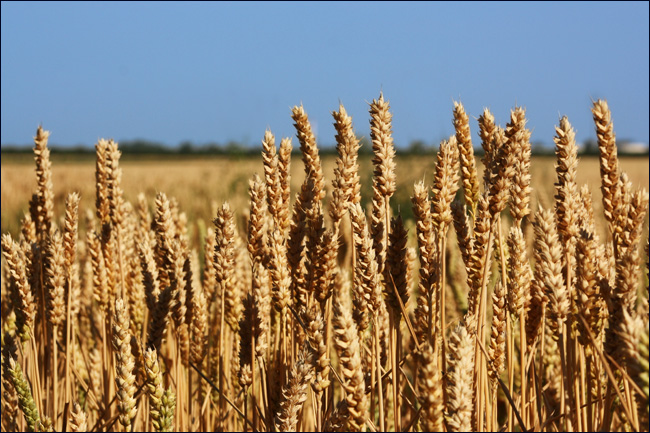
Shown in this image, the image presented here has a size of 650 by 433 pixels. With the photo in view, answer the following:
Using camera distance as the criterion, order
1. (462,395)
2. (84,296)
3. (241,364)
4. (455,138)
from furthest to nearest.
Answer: (84,296)
(241,364)
(455,138)
(462,395)

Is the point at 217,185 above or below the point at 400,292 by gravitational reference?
above

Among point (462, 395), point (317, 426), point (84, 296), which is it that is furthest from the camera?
point (84, 296)

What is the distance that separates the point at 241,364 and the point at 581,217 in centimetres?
105

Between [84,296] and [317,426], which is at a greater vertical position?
[84,296]

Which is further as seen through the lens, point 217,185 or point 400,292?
point 217,185

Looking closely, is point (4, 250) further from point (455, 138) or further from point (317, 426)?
point (455, 138)

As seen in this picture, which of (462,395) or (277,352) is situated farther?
(277,352)

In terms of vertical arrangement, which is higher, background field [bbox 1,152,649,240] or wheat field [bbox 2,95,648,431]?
background field [bbox 1,152,649,240]

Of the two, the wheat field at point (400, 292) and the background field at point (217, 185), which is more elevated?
the background field at point (217, 185)

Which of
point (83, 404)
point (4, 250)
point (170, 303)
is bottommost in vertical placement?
point (83, 404)

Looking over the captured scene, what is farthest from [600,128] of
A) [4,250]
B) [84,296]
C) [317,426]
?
[84,296]

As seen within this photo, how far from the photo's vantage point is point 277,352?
7.70ft

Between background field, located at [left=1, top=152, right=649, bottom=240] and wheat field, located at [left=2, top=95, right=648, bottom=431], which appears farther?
background field, located at [left=1, top=152, right=649, bottom=240]

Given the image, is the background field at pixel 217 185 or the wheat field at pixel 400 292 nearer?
the wheat field at pixel 400 292
